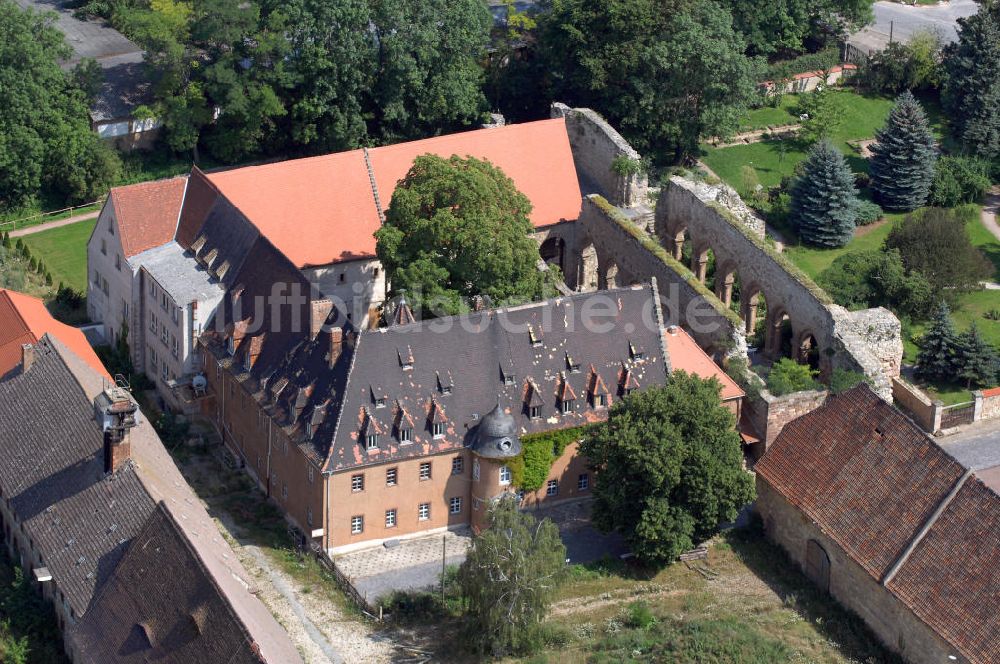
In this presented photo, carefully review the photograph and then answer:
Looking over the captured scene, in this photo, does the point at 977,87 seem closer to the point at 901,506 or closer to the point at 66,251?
the point at 901,506

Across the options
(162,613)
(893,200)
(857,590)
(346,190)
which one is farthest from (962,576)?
(893,200)

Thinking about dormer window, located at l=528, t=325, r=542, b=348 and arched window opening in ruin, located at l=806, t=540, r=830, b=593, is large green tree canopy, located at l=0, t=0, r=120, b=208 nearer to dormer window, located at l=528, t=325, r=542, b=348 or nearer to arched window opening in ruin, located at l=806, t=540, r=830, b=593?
dormer window, located at l=528, t=325, r=542, b=348

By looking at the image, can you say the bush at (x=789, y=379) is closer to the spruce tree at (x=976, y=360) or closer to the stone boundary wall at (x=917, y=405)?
the stone boundary wall at (x=917, y=405)

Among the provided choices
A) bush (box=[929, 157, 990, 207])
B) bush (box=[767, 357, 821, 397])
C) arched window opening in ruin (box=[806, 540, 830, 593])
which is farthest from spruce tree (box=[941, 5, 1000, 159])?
arched window opening in ruin (box=[806, 540, 830, 593])

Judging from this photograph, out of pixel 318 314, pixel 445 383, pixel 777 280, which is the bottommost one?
pixel 777 280

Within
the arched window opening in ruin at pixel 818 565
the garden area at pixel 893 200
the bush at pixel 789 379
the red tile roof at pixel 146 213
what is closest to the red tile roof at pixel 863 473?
the arched window opening in ruin at pixel 818 565

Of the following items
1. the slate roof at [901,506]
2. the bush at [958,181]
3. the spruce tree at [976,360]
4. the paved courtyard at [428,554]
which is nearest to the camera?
the slate roof at [901,506]

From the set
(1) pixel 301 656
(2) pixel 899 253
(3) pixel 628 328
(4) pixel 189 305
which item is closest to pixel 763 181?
(2) pixel 899 253
